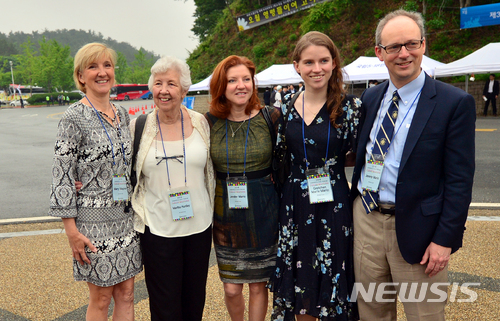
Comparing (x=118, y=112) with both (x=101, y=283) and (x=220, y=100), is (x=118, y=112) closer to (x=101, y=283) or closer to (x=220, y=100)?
(x=220, y=100)

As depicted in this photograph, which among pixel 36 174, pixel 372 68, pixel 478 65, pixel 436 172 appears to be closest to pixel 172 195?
pixel 436 172

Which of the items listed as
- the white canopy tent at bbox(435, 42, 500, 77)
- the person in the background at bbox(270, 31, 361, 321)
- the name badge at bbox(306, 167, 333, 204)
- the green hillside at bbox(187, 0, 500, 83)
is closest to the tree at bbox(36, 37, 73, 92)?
the green hillside at bbox(187, 0, 500, 83)

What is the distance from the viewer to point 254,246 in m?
2.58

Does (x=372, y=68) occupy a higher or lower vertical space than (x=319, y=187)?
higher

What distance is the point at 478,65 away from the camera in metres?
14.1

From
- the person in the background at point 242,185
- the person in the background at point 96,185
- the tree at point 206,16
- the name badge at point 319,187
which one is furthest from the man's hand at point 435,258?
the tree at point 206,16

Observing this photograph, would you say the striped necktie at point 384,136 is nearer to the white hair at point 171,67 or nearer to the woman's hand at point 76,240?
the white hair at point 171,67

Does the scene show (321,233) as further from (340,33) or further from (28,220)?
(340,33)

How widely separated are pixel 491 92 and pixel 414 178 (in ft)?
58.1

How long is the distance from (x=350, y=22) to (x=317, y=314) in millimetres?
27280

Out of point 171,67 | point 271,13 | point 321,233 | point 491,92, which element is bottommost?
point 321,233

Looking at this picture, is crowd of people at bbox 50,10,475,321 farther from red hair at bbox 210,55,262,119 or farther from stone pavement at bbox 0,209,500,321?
stone pavement at bbox 0,209,500,321

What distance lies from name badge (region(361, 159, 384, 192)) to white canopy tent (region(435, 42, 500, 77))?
46.2ft

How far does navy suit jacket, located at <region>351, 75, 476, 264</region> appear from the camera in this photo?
6.14ft
